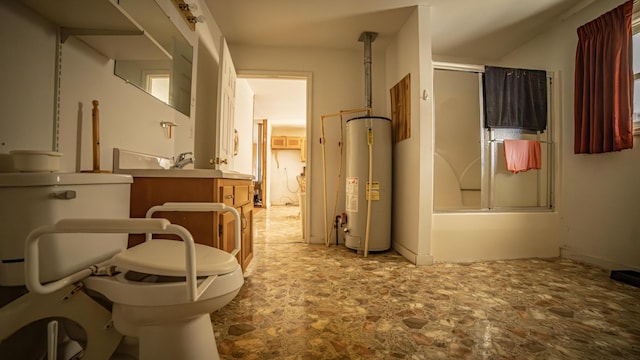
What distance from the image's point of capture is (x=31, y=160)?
704 mm

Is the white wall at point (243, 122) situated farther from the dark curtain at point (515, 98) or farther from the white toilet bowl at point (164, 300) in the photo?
the dark curtain at point (515, 98)

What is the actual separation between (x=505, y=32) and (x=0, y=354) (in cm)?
404

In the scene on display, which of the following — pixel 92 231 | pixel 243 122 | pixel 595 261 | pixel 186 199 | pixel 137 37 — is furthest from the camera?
pixel 243 122

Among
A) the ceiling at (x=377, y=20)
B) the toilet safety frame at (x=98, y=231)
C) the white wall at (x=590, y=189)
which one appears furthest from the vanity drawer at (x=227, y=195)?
the white wall at (x=590, y=189)

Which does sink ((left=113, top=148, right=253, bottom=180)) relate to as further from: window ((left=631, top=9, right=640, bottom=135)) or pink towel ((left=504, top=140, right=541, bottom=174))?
window ((left=631, top=9, right=640, bottom=135))

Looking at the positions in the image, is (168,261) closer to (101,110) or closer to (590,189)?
(101,110)

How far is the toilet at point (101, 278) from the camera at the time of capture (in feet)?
2.11

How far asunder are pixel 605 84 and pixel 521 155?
29.5 inches

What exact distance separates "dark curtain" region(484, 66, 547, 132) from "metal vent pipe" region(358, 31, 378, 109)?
110 centimetres

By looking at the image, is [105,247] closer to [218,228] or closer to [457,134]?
[218,228]

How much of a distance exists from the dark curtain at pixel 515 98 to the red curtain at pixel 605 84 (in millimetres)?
Answer: 244

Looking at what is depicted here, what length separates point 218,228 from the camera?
A: 3.96 feet

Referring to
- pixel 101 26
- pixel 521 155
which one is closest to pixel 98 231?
pixel 101 26

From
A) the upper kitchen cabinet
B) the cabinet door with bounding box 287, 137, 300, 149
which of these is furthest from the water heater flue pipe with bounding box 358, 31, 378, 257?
the cabinet door with bounding box 287, 137, 300, 149
